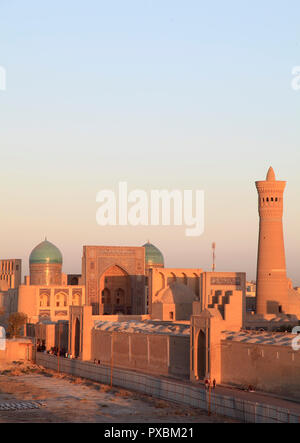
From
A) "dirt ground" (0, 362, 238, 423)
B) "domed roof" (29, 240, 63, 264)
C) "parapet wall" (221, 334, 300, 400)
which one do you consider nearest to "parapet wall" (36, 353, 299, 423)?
"dirt ground" (0, 362, 238, 423)

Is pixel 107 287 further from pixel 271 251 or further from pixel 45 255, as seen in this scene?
pixel 271 251

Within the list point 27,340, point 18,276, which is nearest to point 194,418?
point 27,340

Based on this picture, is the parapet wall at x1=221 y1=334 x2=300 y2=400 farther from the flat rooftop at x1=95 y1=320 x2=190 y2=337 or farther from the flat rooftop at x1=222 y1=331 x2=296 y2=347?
the flat rooftop at x1=95 y1=320 x2=190 y2=337

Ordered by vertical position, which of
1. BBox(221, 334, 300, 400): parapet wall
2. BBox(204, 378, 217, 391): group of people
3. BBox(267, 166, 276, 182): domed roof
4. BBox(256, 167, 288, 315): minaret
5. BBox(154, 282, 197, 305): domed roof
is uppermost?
BBox(267, 166, 276, 182): domed roof

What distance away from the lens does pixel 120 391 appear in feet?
125

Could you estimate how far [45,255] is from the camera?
75875 millimetres

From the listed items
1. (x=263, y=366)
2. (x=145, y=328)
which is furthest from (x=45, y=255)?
(x=263, y=366)

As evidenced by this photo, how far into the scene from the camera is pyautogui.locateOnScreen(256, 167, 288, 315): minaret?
193 ft

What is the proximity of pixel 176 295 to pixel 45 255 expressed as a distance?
1921 centimetres

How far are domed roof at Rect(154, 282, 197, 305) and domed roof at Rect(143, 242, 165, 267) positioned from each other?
17.7 meters

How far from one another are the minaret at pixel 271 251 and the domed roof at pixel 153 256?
75.1 feet

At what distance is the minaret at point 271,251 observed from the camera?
59.0 metres

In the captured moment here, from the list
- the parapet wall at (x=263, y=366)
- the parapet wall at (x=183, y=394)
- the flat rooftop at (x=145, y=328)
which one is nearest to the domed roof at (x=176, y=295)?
the flat rooftop at (x=145, y=328)
